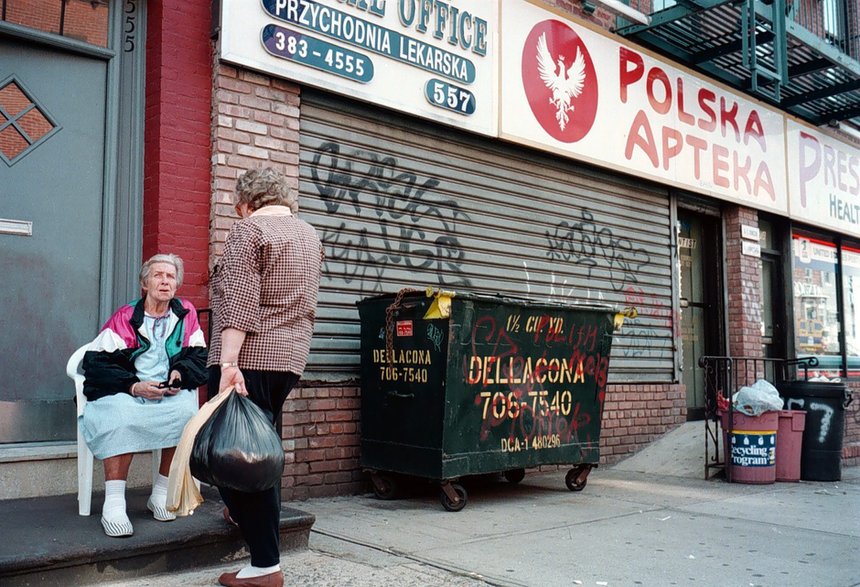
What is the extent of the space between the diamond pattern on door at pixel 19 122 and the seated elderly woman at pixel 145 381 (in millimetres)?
1455

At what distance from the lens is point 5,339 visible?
4812mm

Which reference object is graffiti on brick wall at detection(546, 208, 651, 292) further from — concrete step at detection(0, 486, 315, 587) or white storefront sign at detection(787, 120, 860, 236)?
concrete step at detection(0, 486, 315, 587)

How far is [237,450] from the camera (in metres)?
3.18

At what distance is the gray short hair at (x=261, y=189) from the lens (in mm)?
3662

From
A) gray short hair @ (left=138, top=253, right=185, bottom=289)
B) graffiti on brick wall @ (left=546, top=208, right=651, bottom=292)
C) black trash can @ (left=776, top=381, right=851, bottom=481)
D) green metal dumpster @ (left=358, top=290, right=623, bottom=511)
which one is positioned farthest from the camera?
graffiti on brick wall @ (left=546, top=208, right=651, bottom=292)

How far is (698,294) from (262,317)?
306 inches

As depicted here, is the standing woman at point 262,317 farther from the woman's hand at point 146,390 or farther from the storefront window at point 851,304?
the storefront window at point 851,304

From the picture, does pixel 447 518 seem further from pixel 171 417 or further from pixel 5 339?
pixel 5 339

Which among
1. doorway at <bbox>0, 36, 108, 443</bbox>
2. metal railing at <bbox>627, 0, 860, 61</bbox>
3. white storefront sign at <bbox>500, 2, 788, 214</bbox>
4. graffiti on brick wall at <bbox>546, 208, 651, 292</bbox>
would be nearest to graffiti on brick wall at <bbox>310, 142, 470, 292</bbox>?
white storefront sign at <bbox>500, 2, 788, 214</bbox>

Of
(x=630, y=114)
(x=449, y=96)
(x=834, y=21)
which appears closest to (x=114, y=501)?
(x=449, y=96)

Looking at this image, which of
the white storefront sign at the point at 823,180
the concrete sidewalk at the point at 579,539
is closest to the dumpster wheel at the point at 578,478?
the concrete sidewalk at the point at 579,539

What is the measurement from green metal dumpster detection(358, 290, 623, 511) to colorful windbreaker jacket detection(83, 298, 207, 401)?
63.3 inches

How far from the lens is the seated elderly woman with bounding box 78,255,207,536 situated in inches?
156

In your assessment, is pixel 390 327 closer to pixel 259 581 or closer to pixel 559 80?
pixel 259 581
